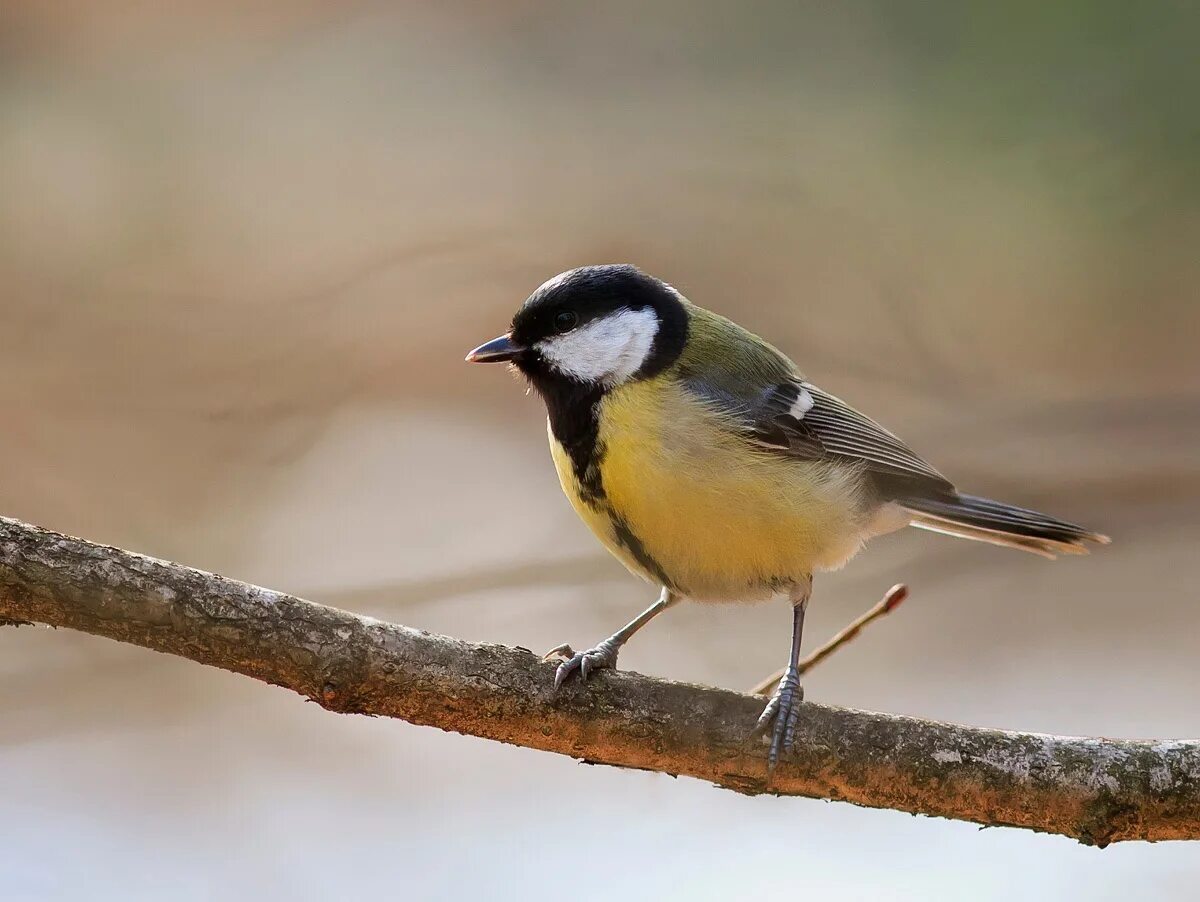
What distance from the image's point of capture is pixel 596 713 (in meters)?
1.55

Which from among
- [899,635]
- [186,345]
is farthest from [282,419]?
[899,635]

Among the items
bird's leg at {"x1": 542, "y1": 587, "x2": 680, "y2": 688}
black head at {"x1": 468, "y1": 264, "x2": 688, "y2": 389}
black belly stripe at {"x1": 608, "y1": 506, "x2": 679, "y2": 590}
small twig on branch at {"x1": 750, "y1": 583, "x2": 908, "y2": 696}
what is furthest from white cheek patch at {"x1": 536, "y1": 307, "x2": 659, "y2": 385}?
small twig on branch at {"x1": 750, "y1": 583, "x2": 908, "y2": 696}

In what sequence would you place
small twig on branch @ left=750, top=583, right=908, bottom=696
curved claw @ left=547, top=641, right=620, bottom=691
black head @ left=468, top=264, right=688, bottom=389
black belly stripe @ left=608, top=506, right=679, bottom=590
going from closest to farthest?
curved claw @ left=547, top=641, right=620, bottom=691 → small twig on branch @ left=750, top=583, right=908, bottom=696 → black belly stripe @ left=608, top=506, right=679, bottom=590 → black head @ left=468, top=264, right=688, bottom=389

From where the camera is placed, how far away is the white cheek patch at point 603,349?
1947 millimetres

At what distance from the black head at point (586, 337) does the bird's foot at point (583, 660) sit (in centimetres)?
44

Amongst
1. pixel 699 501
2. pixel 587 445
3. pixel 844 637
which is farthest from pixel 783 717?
pixel 587 445

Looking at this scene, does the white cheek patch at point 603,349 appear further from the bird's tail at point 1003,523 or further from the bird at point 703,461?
the bird's tail at point 1003,523

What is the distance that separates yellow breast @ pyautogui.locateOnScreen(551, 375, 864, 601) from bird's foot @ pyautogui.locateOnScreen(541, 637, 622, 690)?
0.60 feet

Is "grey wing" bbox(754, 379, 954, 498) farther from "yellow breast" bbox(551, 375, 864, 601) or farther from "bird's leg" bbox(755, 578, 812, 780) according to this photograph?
"bird's leg" bbox(755, 578, 812, 780)

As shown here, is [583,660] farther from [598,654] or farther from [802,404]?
[802,404]

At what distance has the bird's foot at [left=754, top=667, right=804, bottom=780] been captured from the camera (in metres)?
1.57

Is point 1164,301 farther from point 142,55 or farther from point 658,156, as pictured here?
point 142,55

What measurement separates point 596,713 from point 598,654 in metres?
0.16

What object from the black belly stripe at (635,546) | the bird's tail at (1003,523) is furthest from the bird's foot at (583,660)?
the bird's tail at (1003,523)
